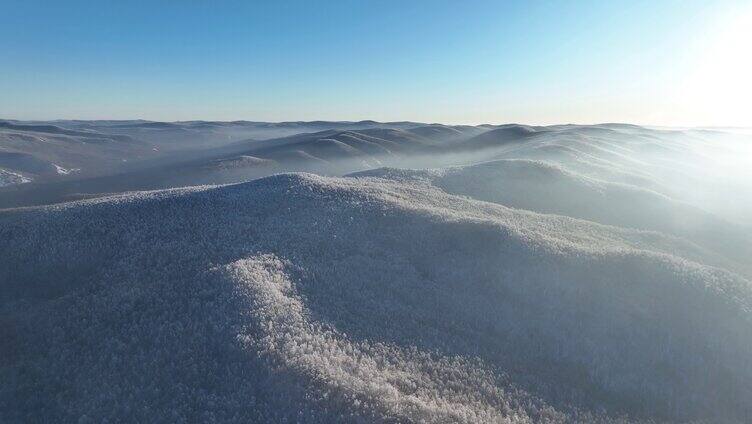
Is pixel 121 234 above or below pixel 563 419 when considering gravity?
above

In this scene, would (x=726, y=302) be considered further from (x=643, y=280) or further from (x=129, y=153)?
(x=129, y=153)

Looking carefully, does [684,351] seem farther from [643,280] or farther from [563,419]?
[563,419]

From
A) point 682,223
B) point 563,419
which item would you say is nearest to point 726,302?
point 563,419

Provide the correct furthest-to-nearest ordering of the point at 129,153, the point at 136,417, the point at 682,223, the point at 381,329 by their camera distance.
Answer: the point at 129,153 → the point at 682,223 → the point at 381,329 → the point at 136,417

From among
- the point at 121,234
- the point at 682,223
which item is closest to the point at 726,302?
the point at 682,223

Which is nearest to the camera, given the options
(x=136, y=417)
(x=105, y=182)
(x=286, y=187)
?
(x=136, y=417)

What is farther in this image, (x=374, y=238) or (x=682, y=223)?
(x=682, y=223)
